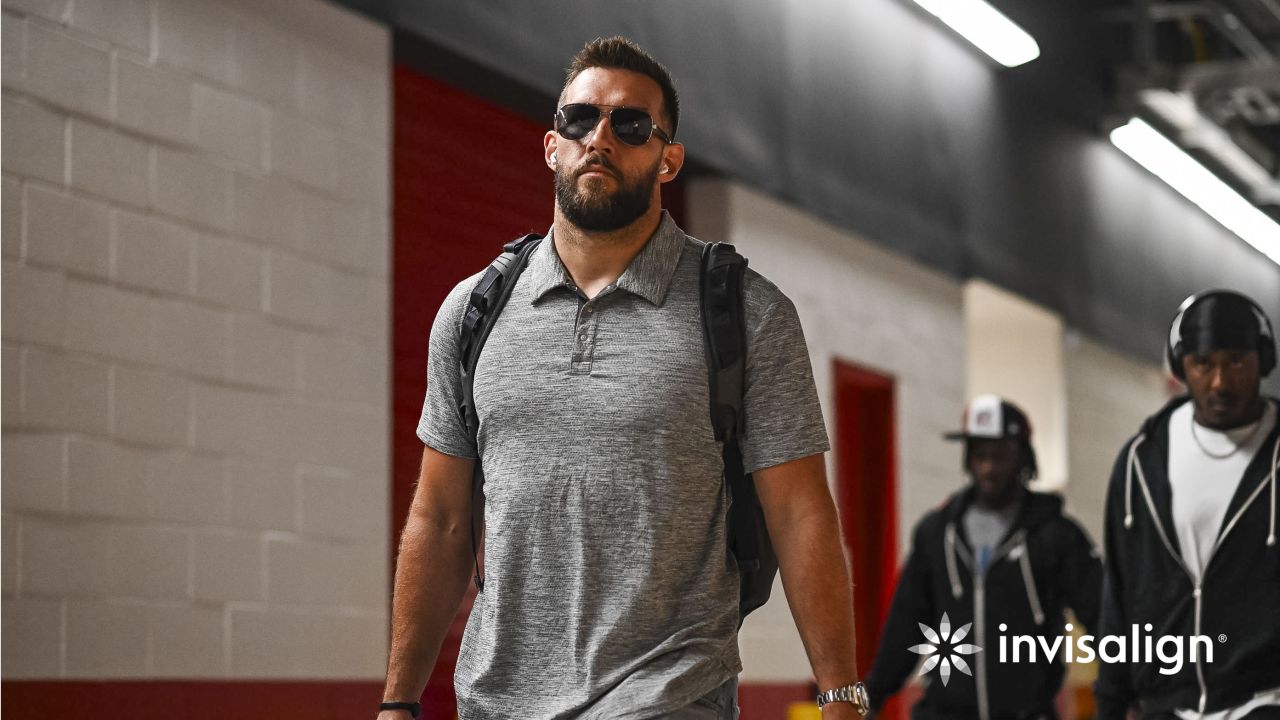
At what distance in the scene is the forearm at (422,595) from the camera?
337 cm

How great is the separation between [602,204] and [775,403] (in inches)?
18.8

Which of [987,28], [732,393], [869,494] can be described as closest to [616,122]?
[732,393]

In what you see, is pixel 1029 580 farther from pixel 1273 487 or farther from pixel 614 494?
pixel 614 494

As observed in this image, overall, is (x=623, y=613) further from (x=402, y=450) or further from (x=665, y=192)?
(x=665, y=192)

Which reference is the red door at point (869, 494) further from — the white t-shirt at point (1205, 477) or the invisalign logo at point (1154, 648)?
the white t-shirt at point (1205, 477)

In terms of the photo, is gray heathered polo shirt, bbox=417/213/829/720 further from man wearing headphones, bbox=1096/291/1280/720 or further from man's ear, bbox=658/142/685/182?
man wearing headphones, bbox=1096/291/1280/720

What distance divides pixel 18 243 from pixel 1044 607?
4.39 metres

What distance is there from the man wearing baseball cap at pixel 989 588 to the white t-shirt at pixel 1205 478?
2.07 meters

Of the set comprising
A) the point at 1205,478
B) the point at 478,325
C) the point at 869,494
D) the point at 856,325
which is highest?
the point at 856,325

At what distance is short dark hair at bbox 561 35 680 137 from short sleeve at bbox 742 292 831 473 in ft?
1.47

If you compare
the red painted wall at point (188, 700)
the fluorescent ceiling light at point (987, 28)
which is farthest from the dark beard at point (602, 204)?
the fluorescent ceiling light at point (987, 28)

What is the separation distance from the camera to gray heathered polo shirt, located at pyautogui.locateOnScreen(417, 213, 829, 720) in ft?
10.2

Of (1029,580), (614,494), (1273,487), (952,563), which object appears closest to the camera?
(614,494)

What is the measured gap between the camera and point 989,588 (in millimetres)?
7449
